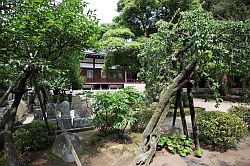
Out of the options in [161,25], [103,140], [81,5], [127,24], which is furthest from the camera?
[127,24]

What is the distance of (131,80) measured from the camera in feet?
95.6

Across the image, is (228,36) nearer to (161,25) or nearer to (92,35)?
(161,25)

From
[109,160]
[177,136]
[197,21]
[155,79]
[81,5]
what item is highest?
[81,5]

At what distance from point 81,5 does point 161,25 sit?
230 cm

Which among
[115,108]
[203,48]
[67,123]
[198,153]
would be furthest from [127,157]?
[203,48]

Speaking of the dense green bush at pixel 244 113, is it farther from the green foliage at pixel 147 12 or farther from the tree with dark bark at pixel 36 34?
the green foliage at pixel 147 12

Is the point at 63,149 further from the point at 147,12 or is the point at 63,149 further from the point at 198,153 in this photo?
the point at 147,12

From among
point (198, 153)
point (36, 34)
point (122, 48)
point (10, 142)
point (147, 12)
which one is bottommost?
point (198, 153)

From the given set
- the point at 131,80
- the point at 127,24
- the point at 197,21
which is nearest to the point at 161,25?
the point at 197,21

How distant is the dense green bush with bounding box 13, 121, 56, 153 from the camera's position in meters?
5.06

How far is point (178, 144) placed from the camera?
5.31m

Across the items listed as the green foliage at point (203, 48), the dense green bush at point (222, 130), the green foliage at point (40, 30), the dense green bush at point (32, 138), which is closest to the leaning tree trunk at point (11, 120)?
the green foliage at point (40, 30)

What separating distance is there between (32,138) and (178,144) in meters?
4.22

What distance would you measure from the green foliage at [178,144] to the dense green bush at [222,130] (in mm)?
583
